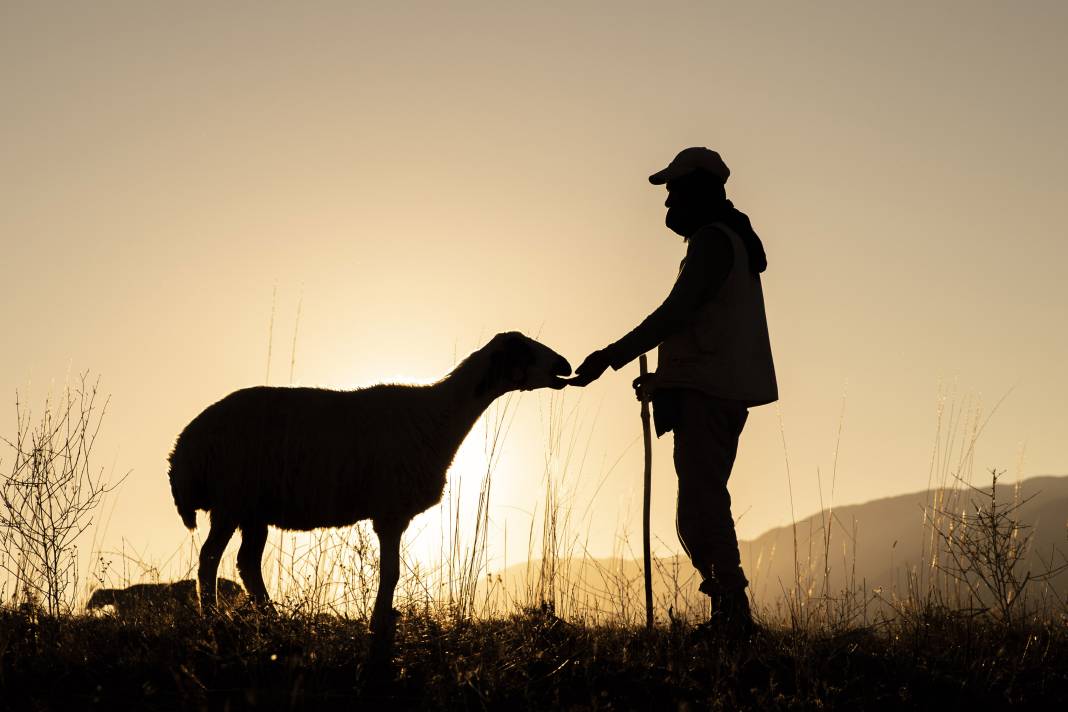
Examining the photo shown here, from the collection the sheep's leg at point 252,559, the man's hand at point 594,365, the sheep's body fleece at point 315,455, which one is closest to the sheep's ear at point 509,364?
the sheep's body fleece at point 315,455

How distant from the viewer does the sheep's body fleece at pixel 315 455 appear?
261 inches

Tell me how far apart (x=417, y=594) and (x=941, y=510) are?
145 inches

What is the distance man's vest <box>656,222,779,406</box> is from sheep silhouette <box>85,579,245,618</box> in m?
3.00

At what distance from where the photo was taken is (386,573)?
6.05m

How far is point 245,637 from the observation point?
18.2ft

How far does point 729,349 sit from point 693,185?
1.09 m

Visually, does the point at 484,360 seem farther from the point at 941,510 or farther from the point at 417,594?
the point at 941,510

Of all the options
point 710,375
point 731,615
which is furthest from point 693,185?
point 731,615

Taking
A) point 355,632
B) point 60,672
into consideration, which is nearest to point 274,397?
point 355,632

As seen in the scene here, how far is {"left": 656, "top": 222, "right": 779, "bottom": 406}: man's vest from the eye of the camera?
6.20 metres

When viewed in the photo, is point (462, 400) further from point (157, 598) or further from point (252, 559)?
point (157, 598)

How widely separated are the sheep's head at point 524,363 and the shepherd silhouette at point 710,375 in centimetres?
86

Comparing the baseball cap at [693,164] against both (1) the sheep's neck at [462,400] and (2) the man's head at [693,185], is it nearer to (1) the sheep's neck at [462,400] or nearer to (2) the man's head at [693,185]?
(2) the man's head at [693,185]

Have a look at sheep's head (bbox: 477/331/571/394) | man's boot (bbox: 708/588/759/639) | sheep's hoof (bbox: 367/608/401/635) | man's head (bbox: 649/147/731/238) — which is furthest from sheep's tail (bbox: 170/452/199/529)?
man's head (bbox: 649/147/731/238)
